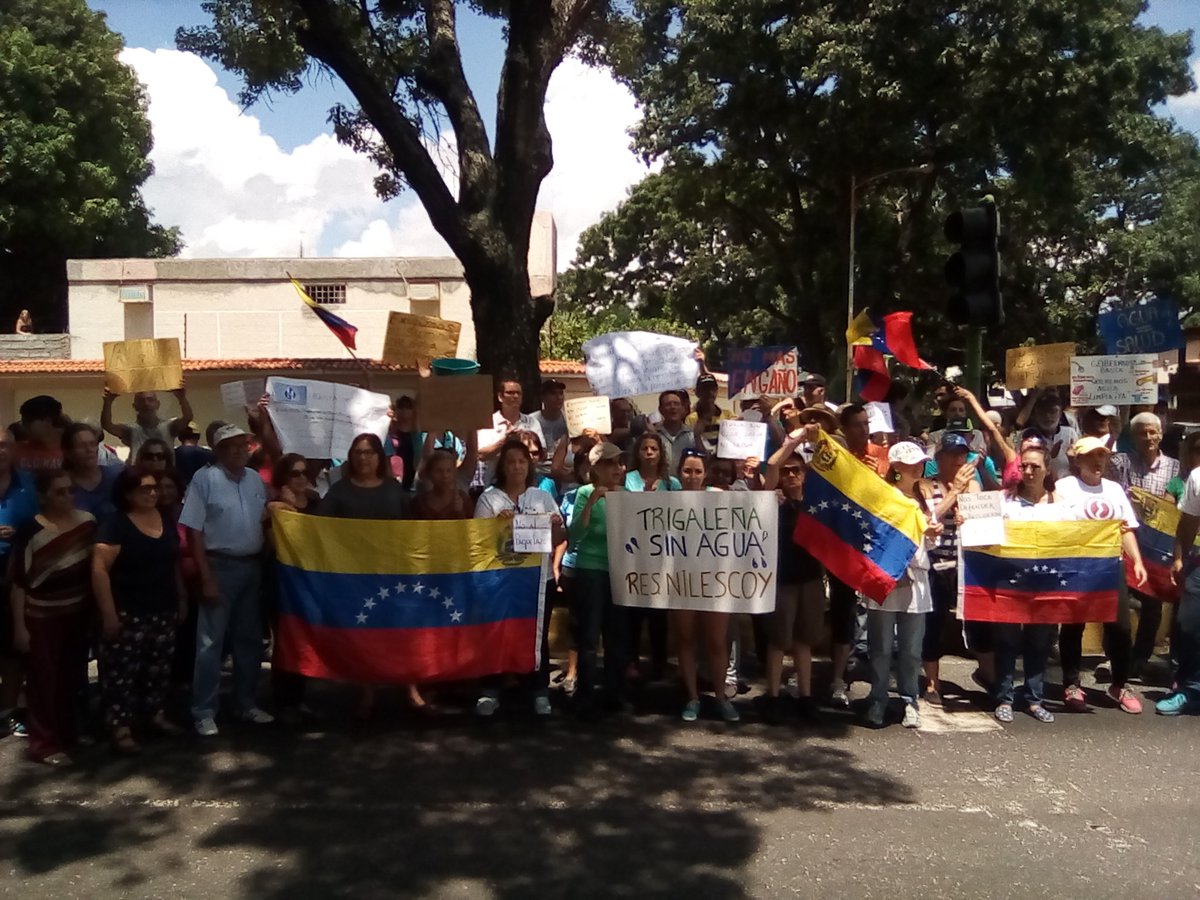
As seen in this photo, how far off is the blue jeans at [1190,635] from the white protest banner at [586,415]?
3.76 meters

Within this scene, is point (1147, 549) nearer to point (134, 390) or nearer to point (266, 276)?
point (134, 390)

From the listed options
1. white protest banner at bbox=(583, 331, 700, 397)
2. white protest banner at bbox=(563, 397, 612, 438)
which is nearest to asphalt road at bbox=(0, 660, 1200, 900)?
white protest banner at bbox=(563, 397, 612, 438)

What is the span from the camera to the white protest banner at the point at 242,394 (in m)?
8.27

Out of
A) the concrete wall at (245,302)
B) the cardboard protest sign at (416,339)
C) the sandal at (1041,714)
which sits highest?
the concrete wall at (245,302)

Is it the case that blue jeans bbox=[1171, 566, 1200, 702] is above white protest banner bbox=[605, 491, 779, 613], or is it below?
below

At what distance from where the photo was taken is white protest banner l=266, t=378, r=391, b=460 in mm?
7117

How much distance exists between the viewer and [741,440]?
23.9 ft

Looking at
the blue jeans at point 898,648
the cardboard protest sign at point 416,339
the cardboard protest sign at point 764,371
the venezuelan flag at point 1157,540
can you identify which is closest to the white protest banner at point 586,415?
the cardboard protest sign at point 416,339

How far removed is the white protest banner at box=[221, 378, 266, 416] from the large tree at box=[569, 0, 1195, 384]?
12242 millimetres

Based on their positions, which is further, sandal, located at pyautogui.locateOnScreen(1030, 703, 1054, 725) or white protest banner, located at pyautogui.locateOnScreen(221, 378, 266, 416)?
white protest banner, located at pyautogui.locateOnScreen(221, 378, 266, 416)

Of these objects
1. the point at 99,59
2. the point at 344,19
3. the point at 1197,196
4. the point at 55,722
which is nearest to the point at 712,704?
the point at 55,722

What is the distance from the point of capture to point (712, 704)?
7152mm

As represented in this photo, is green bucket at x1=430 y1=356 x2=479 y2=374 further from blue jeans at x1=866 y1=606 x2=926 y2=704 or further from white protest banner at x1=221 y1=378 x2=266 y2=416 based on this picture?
blue jeans at x1=866 y1=606 x2=926 y2=704

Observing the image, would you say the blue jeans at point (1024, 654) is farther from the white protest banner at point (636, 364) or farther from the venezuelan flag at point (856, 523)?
the white protest banner at point (636, 364)
